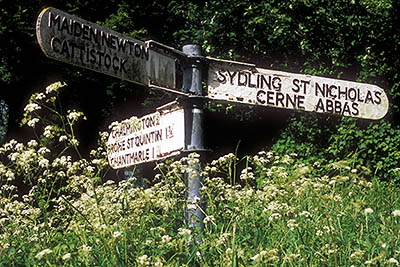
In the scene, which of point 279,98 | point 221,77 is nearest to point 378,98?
point 279,98

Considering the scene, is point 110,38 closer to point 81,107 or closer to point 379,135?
point 379,135

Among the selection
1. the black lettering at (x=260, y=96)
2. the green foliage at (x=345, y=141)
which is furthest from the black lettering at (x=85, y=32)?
the green foliage at (x=345, y=141)

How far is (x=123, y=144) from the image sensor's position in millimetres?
4387

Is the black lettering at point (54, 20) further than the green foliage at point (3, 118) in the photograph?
No

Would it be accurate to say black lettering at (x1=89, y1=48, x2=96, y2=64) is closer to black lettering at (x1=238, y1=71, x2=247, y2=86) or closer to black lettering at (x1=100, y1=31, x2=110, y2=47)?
black lettering at (x1=100, y1=31, x2=110, y2=47)

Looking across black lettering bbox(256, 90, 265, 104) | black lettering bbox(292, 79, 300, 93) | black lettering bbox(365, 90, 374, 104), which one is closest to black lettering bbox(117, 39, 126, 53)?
black lettering bbox(256, 90, 265, 104)

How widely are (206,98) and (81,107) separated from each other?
1480 cm

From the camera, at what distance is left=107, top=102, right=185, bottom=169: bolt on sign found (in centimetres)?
374

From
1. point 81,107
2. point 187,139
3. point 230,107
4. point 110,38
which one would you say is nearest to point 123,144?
point 187,139

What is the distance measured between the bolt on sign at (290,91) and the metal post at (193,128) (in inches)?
5.6

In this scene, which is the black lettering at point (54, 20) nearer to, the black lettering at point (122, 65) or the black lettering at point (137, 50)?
the black lettering at point (122, 65)

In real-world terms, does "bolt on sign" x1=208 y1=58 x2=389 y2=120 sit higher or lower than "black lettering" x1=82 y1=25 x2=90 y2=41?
lower

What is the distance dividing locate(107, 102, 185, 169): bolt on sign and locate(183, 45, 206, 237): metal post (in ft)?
0.18

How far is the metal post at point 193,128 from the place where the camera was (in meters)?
3.61
